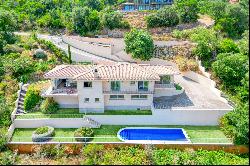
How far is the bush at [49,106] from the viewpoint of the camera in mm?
42688

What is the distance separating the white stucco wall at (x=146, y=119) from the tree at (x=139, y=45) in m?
12.8

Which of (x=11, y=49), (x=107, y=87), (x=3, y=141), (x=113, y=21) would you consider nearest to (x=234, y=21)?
(x=113, y=21)

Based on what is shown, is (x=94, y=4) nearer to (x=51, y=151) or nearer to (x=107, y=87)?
(x=107, y=87)

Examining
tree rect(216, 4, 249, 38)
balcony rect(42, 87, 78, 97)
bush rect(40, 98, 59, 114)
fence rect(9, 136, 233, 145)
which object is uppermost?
tree rect(216, 4, 249, 38)

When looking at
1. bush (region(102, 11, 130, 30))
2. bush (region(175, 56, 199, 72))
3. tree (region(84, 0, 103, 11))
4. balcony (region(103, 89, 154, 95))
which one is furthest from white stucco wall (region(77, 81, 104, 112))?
tree (region(84, 0, 103, 11))

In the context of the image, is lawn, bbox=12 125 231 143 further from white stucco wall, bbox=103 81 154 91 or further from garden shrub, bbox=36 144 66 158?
white stucco wall, bbox=103 81 154 91

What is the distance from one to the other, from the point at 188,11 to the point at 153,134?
32.1m

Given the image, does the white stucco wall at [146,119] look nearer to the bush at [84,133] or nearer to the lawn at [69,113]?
the lawn at [69,113]

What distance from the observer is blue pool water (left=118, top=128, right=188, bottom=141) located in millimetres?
39719

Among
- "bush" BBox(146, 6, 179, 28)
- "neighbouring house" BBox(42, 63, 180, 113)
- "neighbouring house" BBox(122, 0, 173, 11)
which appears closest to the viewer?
"neighbouring house" BBox(42, 63, 180, 113)

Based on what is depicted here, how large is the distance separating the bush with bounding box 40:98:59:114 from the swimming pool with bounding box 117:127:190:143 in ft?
27.0

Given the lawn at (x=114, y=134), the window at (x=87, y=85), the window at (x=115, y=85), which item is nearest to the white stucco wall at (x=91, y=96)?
the window at (x=87, y=85)

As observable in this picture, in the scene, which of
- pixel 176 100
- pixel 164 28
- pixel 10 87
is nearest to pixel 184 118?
pixel 176 100

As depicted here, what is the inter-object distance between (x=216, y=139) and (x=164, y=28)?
29597mm
